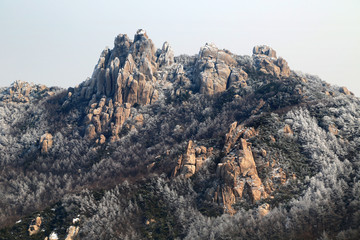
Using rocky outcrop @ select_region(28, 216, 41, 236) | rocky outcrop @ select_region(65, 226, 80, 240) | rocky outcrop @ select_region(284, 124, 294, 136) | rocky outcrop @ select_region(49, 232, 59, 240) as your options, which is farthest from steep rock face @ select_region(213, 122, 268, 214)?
rocky outcrop @ select_region(28, 216, 41, 236)

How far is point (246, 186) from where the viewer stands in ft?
355

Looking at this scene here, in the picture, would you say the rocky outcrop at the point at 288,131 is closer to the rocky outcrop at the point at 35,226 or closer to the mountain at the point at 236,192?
the mountain at the point at 236,192

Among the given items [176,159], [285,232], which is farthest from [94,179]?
[285,232]

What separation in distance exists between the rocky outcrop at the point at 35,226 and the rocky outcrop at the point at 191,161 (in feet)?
193

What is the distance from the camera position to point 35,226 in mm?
102625

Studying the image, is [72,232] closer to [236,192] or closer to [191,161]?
[191,161]

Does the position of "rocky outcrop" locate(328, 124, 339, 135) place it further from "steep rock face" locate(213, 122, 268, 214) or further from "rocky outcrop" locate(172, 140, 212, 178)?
"rocky outcrop" locate(172, 140, 212, 178)

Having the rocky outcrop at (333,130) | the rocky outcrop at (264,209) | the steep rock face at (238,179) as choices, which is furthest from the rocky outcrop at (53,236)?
the rocky outcrop at (333,130)

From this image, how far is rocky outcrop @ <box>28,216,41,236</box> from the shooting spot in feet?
332

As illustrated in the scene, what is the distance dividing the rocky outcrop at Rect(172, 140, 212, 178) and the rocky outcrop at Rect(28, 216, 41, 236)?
5876 cm

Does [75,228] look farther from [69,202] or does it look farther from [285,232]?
[285,232]

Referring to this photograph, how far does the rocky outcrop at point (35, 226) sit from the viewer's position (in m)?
101

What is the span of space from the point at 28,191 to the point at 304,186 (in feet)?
519

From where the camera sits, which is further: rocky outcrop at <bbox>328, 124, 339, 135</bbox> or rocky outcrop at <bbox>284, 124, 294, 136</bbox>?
rocky outcrop at <bbox>284, 124, 294, 136</bbox>
